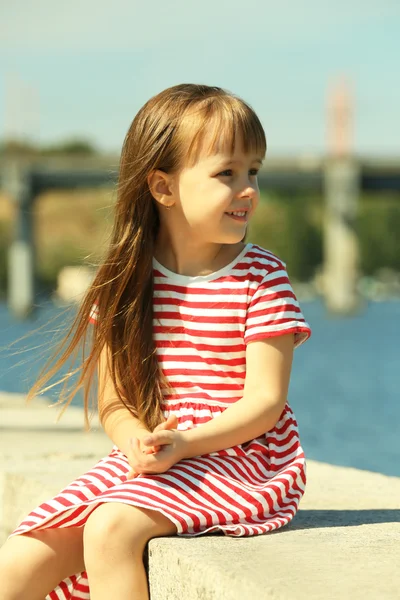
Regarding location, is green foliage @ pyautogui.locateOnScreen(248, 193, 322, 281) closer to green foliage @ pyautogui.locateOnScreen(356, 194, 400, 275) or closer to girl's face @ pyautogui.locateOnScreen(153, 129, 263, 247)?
green foliage @ pyautogui.locateOnScreen(356, 194, 400, 275)

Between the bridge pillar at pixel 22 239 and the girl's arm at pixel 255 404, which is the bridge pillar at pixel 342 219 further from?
the girl's arm at pixel 255 404

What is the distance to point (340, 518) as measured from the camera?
2.98 meters

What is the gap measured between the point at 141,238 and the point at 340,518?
0.90 metres

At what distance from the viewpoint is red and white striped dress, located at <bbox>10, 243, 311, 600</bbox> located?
8.45 ft

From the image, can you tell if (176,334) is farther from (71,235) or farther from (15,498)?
(71,235)

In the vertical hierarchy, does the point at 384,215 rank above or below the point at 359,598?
below

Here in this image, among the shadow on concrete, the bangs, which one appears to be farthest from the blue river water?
the shadow on concrete

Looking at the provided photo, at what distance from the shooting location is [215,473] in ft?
8.66

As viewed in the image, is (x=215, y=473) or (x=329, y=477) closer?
(x=215, y=473)

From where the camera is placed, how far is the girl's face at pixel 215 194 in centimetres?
275

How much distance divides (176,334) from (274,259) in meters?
0.31

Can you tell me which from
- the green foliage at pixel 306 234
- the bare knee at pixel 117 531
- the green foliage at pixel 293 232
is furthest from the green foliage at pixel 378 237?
the bare knee at pixel 117 531

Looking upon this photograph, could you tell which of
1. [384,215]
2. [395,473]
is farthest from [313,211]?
[395,473]

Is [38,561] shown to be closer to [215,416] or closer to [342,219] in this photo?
[215,416]
